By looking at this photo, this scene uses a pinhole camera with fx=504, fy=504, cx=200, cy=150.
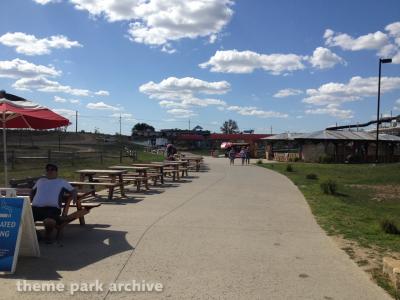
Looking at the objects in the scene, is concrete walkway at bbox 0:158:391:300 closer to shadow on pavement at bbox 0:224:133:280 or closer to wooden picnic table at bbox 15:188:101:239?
shadow on pavement at bbox 0:224:133:280

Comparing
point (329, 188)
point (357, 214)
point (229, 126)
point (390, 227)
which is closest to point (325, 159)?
point (329, 188)

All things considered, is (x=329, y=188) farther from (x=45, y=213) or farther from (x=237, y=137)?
(x=237, y=137)

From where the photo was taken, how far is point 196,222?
9812mm

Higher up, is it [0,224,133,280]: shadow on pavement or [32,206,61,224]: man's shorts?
[32,206,61,224]: man's shorts

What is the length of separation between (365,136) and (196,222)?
46.0 m

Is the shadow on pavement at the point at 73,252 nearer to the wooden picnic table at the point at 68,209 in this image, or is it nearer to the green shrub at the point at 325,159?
the wooden picnic table at the point at 68,209

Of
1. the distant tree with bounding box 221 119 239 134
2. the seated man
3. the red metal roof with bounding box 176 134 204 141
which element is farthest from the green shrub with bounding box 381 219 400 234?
the distant tree with bounding box 221 119 239 134

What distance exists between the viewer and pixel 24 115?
899 cm

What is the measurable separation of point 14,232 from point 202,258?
2.45m

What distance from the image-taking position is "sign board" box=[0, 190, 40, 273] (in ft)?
19.9

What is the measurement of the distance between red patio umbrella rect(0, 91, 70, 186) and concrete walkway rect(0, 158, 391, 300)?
1998 mm

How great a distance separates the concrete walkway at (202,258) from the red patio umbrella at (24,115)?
200cm

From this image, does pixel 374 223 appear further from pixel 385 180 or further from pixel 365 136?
pixel 365 136

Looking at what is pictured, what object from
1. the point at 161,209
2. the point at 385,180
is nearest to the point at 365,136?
the point at 385,180
